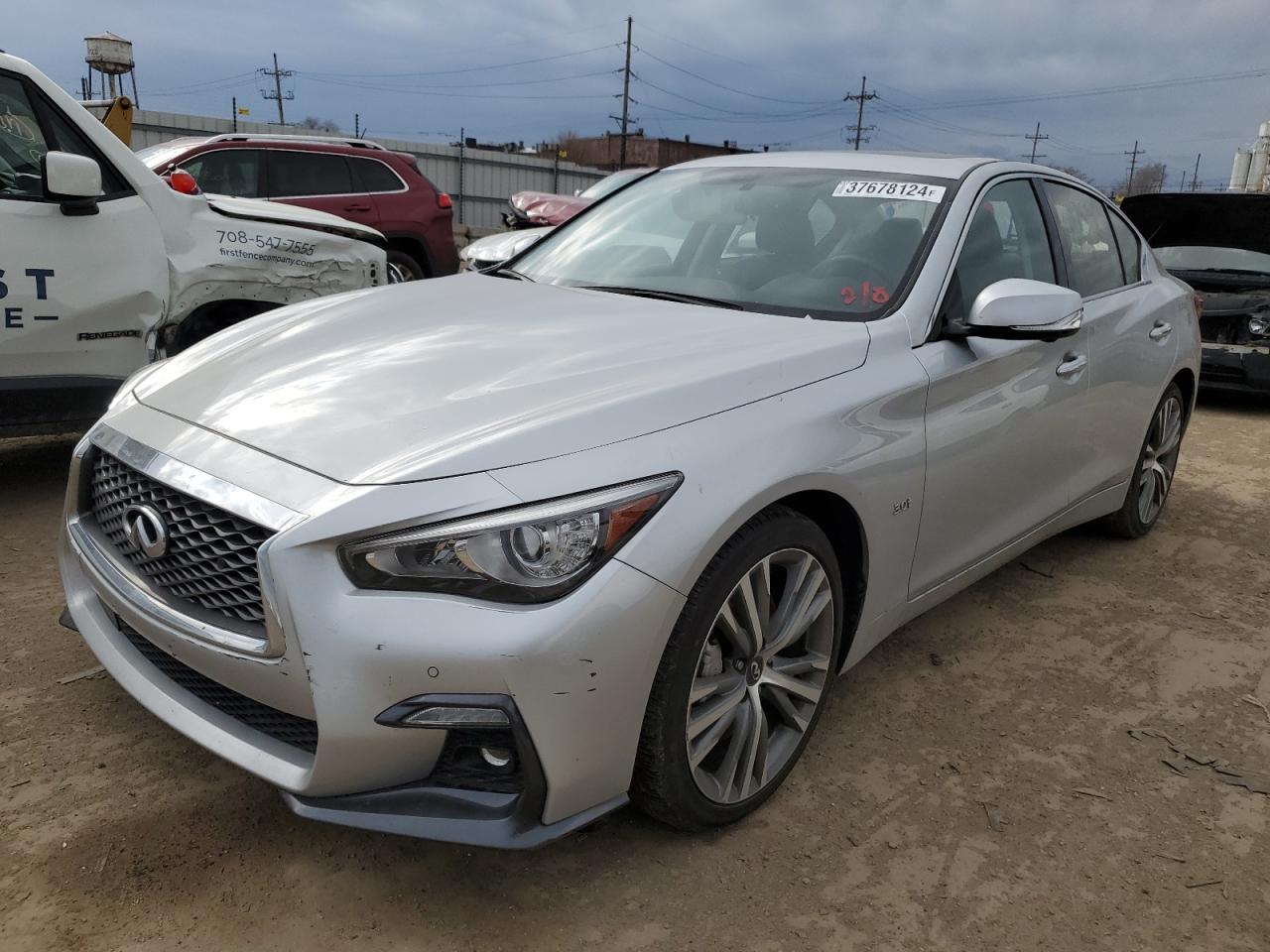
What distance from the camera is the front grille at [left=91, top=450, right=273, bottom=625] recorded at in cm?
192

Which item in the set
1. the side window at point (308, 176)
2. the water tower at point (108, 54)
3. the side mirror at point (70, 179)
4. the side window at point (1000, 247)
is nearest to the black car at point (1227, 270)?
the side window at point (1000, 247)

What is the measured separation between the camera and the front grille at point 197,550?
6.30ft

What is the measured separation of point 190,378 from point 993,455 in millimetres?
2265

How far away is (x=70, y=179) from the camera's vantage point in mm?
3926

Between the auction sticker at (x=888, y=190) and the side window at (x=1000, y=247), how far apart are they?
15 cm

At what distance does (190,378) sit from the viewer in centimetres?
253

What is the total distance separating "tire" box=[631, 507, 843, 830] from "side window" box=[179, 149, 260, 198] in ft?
25.2

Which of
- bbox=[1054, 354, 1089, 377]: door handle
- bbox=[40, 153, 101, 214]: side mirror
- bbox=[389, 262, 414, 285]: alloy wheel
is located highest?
bbox=[40, 153, 101, 214]: side mirror

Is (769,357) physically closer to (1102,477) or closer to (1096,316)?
(1096,316)

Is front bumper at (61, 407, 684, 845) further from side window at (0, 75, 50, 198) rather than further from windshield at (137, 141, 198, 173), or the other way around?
windshield at (137, 141, 198, 173)

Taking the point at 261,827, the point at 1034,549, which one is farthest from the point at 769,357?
the point at 1034,549

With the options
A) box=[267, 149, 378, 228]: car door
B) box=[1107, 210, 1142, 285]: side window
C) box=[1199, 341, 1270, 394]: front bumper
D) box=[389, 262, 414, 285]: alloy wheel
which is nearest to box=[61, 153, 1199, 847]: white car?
box=[1107, 210, 1142, 285]: side window

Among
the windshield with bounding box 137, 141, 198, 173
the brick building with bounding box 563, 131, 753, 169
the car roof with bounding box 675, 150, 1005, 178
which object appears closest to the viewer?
the car roof with bounding box 675, 150, 1005, 178

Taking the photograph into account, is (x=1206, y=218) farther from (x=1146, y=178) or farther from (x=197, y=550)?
(x=1146, y=178)
